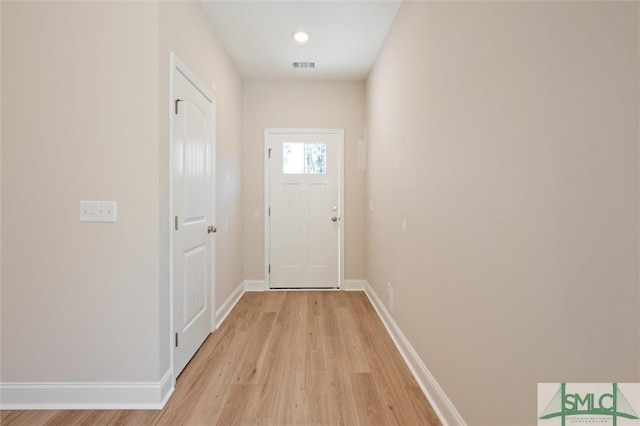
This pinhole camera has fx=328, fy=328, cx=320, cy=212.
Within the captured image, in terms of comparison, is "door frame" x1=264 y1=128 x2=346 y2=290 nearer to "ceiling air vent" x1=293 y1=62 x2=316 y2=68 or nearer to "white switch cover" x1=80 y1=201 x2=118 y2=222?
"ceiling air vent" x1=293 y1=62 x2=316 y2=68

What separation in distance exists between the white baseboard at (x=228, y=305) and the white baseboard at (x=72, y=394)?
1.12 m

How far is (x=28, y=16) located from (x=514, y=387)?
2893 millimetres

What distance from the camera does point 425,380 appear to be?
1.92 metres

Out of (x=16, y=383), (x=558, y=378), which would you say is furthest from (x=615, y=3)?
(x=16, y=383)

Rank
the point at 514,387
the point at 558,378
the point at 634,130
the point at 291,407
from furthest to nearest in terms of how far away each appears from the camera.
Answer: the point at 291,407 < the point at 514,387 < the point at 558,378 < the point at 634,130

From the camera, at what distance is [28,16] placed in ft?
5.87

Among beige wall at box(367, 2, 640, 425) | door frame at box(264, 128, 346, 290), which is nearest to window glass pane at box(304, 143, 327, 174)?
door frame at box(264, 128, 346, 290)

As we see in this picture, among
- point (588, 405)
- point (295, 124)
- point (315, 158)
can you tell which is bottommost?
point (588, 405)

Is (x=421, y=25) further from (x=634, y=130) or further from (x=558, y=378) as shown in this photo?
(x=558, y=378)

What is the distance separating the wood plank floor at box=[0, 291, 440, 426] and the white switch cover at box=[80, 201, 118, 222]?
1.05m

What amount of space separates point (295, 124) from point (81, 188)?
2.74 m

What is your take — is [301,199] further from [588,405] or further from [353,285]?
[588,405]


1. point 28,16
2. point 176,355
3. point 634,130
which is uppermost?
point 28,16

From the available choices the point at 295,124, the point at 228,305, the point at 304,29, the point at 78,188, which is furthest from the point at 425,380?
the point at 295,124
